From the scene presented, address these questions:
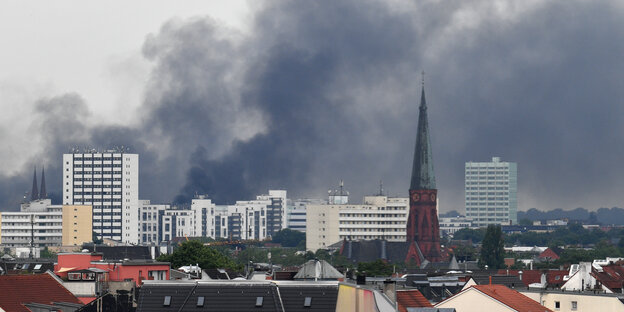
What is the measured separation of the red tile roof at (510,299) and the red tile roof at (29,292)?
18.5 m

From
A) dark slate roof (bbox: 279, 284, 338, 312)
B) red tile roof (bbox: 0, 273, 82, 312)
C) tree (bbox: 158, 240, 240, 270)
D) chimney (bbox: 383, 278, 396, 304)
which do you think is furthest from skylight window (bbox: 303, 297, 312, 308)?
tree (bbox: 158, 240, 240, 270)

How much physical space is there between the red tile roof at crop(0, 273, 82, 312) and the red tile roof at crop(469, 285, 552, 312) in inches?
727

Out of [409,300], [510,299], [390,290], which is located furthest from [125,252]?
[390,290]

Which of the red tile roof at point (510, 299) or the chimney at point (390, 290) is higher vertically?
the chimney at point (390, 290)

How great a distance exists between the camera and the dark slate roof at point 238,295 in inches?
1849

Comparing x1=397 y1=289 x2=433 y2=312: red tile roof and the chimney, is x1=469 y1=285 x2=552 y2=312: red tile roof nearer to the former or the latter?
x1=397 y1=289 x2=433 y2=312: red tile roof

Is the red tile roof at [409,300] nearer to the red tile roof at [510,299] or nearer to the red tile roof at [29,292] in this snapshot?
the red tile roof at [510,299]

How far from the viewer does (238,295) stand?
4794cm

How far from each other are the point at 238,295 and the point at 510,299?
71.2ft

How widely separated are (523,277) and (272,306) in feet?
300

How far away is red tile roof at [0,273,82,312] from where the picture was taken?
54719mm

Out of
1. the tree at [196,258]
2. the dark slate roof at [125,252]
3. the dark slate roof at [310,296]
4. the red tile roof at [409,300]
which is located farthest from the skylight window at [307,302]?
the dark slate roof at [125,252]

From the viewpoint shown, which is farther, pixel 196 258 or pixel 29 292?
pixel 196 258

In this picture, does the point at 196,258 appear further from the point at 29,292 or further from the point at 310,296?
the point at 310,296
